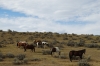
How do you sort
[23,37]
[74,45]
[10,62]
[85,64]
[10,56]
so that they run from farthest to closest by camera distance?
[23,37], [74,45], [10,56], [10,62], [85,64]

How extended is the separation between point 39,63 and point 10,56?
4.09m

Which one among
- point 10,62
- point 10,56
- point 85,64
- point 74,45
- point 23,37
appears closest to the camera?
point 85,64

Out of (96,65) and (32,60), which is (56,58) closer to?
(32,60)

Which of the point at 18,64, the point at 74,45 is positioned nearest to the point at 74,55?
the point at 18,64

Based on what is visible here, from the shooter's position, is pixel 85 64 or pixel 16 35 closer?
pixel 85 64

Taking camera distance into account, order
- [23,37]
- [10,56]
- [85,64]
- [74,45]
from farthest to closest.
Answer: [23,37] → [74,45] → [10,56] → [85,64]

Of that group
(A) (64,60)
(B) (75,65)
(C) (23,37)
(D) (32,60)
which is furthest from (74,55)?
(C) (23,37)

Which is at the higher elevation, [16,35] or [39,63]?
[16,35]

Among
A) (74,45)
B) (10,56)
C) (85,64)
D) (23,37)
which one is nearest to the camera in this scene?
(85,64)

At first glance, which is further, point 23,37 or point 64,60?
point 23,37

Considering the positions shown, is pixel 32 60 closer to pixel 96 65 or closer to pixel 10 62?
pixel 10 62

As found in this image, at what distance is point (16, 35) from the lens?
1676 inches

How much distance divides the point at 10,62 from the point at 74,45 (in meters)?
14.5

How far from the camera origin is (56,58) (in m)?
22.4
